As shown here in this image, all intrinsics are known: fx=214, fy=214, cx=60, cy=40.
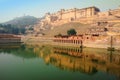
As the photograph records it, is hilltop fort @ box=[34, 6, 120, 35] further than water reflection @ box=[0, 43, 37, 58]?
Yes

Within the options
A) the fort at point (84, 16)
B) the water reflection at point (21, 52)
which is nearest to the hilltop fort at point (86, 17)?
the fort at point (84, 16)

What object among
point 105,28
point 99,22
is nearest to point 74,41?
point 105,28

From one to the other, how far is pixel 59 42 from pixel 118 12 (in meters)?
27.1

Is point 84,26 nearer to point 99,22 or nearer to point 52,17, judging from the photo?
point 99,22

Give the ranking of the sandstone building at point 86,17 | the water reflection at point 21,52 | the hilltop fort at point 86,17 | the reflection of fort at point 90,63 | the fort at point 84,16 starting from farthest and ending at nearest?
the fort at point 84,16
the sandstone building at point 86,17
the hilltop fort at point 86,17
the water reflection at point 21,52
the reflection of fort at point 90,63

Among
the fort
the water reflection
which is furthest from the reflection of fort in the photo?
the fort

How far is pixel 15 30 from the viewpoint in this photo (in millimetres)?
116875

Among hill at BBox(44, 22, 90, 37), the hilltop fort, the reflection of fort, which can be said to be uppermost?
the hilltop fort

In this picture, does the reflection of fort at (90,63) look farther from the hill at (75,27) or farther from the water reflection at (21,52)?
the hill at (75,27)

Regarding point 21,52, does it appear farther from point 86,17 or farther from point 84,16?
point 84,16

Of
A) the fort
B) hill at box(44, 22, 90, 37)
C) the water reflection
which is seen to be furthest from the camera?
hill at box(44, 22, 90, 37)

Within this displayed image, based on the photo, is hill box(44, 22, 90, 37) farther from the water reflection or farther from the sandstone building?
the water reflection

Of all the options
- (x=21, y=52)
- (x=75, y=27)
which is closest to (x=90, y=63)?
(x=21, y=52)

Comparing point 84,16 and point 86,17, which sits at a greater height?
point 84,16
